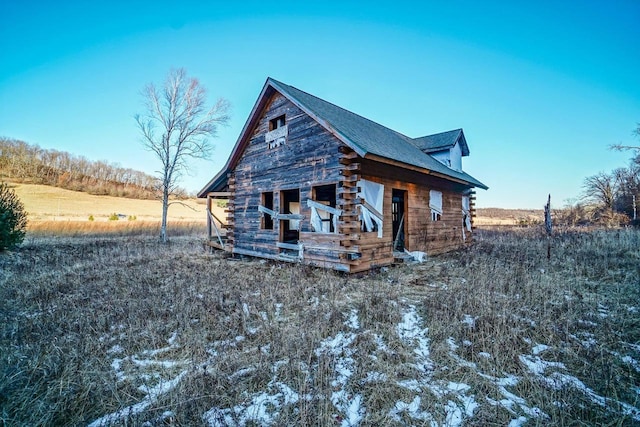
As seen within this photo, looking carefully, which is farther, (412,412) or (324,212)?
(324,212)

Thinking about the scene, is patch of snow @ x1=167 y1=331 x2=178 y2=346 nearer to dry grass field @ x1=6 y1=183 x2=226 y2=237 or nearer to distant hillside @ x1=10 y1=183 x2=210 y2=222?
dry grass field @ x1=6 y1=183 x2=226 y2=237

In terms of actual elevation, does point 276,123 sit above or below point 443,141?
below

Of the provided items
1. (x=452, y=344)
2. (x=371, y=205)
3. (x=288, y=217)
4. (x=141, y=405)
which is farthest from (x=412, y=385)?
(x=288, y=217)

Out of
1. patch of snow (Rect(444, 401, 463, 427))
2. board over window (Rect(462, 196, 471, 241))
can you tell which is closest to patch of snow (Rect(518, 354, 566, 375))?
patch of snow (Rect(444, 401, 463, 427))

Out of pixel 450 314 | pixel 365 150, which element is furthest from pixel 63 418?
pixel 365 150

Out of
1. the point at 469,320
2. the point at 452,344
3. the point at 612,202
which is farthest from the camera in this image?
the point at 612,202

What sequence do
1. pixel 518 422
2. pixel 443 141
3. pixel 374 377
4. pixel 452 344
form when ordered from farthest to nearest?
1. pixel 443 141
2. pixel 452 344
3. pixel 374 377
4. pixel 518 422

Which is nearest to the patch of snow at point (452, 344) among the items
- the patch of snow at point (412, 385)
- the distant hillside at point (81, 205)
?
the patch of snow at point (412, 385)

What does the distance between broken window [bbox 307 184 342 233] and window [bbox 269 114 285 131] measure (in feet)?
9.87

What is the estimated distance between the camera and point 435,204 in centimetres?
1265

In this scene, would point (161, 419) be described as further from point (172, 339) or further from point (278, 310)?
point (278, 310)

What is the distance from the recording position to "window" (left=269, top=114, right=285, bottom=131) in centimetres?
1128

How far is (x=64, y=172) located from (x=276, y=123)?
5763 cm

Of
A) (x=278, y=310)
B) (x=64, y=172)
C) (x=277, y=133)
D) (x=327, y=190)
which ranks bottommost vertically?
(x=278, y=310)
